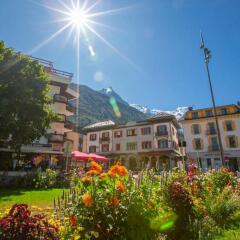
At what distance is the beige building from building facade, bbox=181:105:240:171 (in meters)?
3.93

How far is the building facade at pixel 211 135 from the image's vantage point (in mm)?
48719

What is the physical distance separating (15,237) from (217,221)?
6.11 meters

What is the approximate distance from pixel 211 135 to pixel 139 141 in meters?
16.1

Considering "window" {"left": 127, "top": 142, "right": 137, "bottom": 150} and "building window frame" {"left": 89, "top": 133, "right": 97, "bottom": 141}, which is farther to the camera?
"building window frame" {"left": 89, "top": 133, "right": 97, "bottom": 141}

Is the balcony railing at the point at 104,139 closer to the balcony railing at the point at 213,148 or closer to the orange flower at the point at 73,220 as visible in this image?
the balcony railing at the point at 213,148

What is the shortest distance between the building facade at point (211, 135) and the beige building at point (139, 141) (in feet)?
12.9

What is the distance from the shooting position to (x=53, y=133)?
1342 inches

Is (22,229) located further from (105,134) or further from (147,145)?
(105,134)

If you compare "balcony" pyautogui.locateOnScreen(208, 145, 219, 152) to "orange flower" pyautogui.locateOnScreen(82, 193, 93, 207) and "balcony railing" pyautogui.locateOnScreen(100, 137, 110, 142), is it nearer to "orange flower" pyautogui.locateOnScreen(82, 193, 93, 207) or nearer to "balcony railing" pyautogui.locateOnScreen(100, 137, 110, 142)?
"balcony railing" pyautogui.locateOnScreen(100, 137, 110, 142)

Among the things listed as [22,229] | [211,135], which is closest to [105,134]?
[211,135]

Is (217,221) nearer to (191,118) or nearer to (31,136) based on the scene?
(31,136)

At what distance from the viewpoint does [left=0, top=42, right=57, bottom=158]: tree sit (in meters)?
19.6

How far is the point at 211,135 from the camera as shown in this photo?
51281mm

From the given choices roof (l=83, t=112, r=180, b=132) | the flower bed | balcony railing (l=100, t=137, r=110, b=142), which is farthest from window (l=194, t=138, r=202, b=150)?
the flower bed
